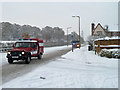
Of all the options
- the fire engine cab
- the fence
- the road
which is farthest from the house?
the road

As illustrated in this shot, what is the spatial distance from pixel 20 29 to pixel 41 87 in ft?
362

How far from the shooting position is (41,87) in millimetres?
6266

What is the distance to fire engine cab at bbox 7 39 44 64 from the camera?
12.6 meters

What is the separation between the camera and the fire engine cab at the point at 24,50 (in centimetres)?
1261

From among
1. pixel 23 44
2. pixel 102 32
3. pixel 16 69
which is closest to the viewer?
pixel 16 69

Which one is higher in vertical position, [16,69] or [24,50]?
[24,50]

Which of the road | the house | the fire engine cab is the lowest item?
the road

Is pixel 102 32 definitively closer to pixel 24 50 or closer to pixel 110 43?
pixel 110 43

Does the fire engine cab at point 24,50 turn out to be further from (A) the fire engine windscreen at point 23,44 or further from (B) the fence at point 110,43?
(B) the fence at point 110,43

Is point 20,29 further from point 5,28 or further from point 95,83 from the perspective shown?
point 95,83

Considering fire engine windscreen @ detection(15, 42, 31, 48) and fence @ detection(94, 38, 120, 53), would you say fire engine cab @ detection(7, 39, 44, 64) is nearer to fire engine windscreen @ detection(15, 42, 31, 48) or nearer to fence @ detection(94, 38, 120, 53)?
fire engine windscreen @ detection(15, 42, 31, 48)

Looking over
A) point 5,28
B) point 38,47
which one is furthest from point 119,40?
point 5,28

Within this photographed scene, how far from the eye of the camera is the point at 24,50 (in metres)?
12.8

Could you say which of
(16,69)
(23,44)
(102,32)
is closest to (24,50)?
(23,44)
